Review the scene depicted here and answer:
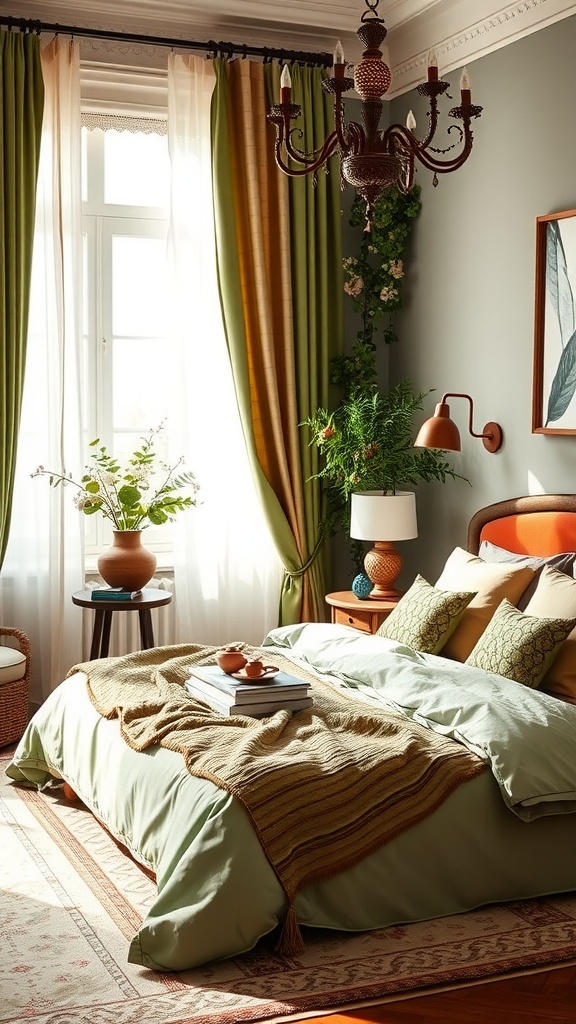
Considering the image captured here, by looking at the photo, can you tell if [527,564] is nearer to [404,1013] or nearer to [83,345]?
[404,1013]

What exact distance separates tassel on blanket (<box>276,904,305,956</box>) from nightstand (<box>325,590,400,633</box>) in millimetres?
2120

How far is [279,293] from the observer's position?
5.48m

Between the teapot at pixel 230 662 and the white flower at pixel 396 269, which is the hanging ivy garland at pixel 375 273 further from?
the teapot at pixel 230 662

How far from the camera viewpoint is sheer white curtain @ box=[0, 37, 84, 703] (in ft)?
16.7

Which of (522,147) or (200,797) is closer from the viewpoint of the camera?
(200,797)

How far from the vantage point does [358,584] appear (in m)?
5.07

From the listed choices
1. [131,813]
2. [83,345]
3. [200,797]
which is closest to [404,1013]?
[200,797]

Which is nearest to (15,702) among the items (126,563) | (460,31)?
(126,563)

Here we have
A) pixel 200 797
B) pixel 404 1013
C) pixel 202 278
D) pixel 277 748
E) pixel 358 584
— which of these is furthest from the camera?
pixel 202 278

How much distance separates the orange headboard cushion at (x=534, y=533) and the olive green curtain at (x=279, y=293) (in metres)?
1.09

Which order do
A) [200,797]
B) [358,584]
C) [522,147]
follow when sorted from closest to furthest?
[200,797] < [522,147] < [358,584]

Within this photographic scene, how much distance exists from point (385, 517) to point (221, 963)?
2520mm

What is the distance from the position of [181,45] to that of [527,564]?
295 cm

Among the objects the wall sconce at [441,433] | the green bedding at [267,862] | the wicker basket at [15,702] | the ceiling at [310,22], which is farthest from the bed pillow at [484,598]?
the ceiling at [310,22]
